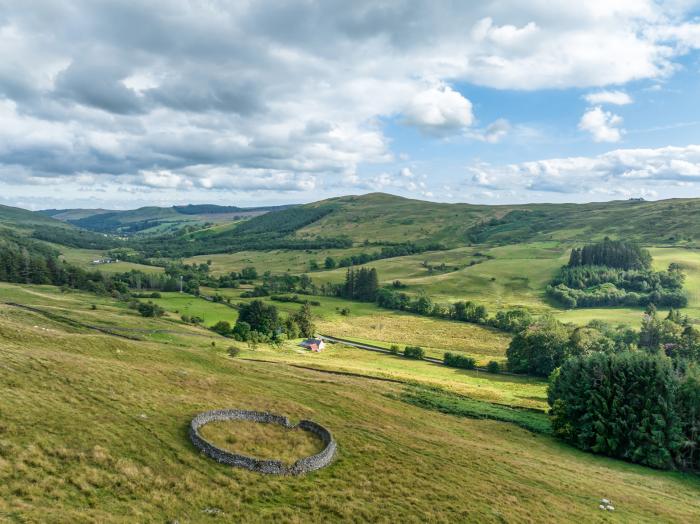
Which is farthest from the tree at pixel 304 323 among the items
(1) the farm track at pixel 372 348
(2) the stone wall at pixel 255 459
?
(2) the stone wall at pixel 255 459

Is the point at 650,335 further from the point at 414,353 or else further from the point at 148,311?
the point at 148,311

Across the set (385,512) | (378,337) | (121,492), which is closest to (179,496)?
(121,492)

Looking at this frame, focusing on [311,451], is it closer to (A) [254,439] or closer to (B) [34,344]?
(A) [254,439]

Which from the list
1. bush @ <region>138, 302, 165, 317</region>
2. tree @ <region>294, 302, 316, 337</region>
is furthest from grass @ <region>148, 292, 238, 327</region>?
tree @ <region>294, 302, 316, 337</region>

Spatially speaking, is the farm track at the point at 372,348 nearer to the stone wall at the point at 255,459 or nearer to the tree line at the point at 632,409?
the tree line at the point at 632,409

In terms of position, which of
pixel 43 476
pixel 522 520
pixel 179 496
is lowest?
pixel 522 520

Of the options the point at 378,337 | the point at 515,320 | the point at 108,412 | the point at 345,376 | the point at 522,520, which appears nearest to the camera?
the point at 522,520

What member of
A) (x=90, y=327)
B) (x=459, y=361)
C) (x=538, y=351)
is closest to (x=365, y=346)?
(x=459, y=361)
